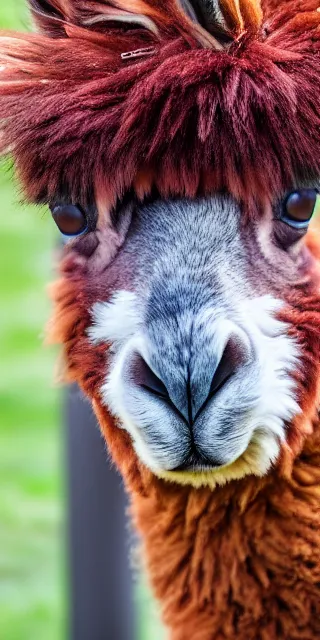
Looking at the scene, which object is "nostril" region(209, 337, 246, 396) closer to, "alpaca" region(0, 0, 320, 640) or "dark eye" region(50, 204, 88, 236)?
"alpaca" region(0, 0, 320, 640)

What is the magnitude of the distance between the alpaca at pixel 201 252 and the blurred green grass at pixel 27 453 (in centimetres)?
302

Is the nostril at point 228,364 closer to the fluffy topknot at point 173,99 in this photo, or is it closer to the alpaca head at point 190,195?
the alpaca head at point 190,195

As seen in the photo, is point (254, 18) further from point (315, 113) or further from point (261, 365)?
point (261, 365)

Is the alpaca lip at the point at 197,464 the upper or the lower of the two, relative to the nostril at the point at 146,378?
lower

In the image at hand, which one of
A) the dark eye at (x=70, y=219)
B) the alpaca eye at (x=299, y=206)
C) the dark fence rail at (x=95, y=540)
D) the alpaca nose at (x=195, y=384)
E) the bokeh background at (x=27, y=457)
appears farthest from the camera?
the bokeh background at (x=27, y=457)

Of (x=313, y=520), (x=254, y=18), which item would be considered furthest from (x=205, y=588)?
(x=254, y=18)

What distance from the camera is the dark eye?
2.52 metres

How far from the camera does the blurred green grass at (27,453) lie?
639 centimetres

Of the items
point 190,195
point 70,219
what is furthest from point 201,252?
point 70,219

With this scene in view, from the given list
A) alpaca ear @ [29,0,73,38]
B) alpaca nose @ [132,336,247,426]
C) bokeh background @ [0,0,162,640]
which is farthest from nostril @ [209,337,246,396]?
bokeh background @ [0,0,162,640]

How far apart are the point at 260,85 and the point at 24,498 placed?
5514 mm

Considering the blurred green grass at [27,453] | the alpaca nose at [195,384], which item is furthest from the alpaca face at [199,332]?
the blurred green grass at [27,453]

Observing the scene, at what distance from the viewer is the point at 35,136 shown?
2389 millimetres

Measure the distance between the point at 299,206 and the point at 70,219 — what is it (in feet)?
1.62
